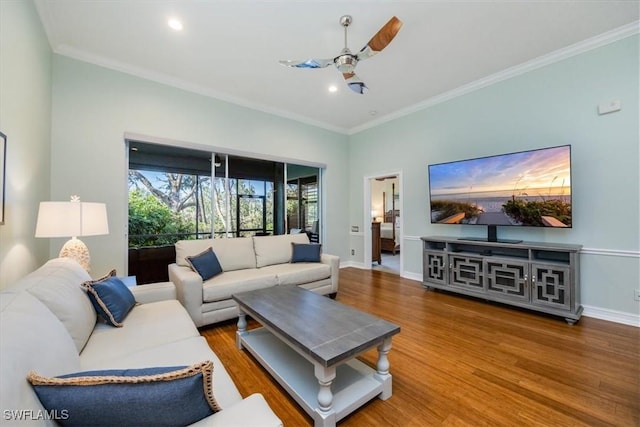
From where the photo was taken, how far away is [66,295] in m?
1.47

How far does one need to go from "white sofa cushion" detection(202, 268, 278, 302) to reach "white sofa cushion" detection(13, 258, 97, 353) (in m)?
1.04

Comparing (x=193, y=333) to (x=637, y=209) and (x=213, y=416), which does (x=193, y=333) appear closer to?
(x=213, y=416)

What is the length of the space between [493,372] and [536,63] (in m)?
3.74

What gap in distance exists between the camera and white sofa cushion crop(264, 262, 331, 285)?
10.6 feet

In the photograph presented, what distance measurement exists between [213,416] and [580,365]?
2.78m

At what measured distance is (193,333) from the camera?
1.72 meters

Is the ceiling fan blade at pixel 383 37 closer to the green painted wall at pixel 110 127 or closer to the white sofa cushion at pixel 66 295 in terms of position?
the green painted wall at pixel 110 127

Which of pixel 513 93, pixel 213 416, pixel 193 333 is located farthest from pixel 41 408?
pixel 513 93

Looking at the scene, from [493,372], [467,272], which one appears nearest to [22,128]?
[493,372]

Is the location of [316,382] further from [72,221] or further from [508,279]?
[508,279]

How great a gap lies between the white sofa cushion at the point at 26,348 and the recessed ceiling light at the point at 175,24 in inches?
106

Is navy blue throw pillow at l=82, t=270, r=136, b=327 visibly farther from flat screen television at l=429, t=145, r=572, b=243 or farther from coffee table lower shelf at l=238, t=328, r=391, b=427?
flat screen television at l=429, t=145, r=572, b=243

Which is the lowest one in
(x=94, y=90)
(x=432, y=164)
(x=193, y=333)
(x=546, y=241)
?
(x=193, y=333)

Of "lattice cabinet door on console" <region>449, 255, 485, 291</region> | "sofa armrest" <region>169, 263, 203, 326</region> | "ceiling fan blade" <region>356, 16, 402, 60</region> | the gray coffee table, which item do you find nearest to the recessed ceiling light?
"ceiling fan blade" <region>356, 16, 402, 60</region>
